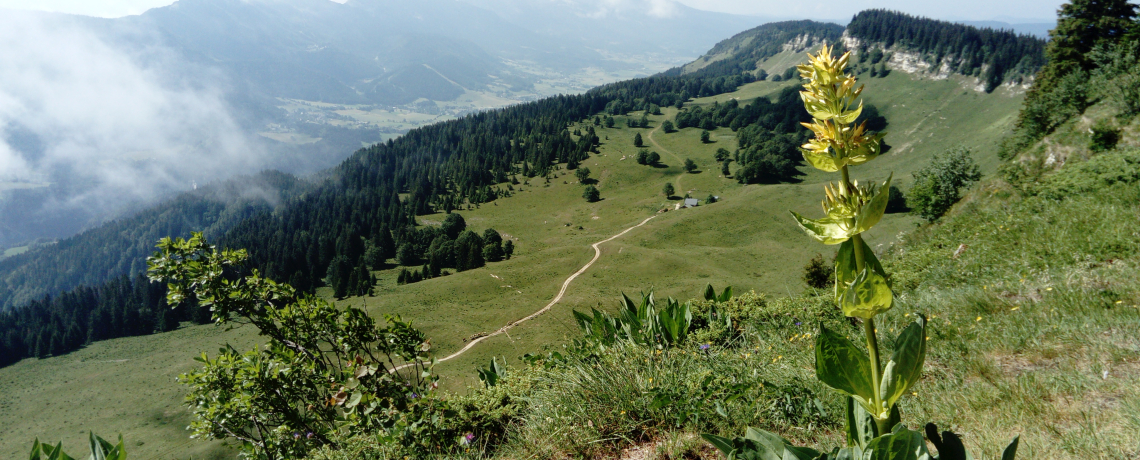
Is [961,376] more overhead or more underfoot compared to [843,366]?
more underfoot

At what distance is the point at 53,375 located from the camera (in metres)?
96.0

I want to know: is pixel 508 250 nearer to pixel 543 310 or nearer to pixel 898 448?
pixel 543 310

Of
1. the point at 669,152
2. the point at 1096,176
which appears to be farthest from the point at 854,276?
the point at 669,152

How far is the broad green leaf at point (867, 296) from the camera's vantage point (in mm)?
1830

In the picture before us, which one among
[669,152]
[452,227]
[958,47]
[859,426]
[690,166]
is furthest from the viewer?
[958,47]

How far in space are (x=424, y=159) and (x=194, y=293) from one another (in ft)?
636

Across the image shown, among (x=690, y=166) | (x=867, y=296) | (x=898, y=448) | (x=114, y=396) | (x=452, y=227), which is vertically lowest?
(x=114, y=396)

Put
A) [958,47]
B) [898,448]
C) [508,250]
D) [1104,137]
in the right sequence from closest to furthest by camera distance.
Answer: [898,448], [1104,137], [508,250], [958,47]

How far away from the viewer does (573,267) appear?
71750 millimetres

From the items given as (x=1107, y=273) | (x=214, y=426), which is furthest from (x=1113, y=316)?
(x=214, y=426)

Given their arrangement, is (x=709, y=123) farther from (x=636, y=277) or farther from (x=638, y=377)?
(x=638, y=377)

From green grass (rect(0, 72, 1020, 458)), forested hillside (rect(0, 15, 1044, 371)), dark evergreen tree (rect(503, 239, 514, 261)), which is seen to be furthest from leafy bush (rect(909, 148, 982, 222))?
dark evergreen tree (rect(503, 239, 514, 261))

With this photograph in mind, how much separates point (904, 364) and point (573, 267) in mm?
69936

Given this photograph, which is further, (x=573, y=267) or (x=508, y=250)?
(x=508, y=250)
